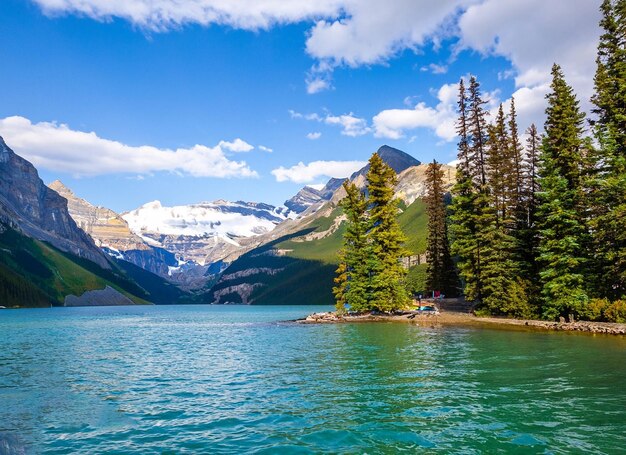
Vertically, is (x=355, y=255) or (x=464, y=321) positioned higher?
(x=355, y=255)

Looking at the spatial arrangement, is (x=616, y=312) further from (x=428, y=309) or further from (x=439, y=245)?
(x=439, y=245)

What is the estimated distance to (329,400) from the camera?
2486 centimetres

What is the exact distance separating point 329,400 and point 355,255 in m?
65.8

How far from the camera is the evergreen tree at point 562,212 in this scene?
61188 millimetres

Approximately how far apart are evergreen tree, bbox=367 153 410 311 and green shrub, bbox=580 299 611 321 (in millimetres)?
32233

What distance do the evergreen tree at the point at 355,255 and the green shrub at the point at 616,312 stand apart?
40.3m

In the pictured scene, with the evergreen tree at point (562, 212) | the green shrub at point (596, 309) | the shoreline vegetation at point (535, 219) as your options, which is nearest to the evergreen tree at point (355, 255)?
the shoreline vegetation at point (535, 219)

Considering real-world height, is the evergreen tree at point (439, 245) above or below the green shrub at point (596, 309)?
above

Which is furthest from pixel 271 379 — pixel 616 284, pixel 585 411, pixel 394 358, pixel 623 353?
pixel 616 284

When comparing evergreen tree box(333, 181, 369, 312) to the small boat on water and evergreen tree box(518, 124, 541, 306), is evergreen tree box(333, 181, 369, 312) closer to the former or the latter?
the small boat on water

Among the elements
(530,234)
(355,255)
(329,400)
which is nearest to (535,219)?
(530,234)

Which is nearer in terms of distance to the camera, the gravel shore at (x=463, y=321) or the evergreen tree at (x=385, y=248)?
the gravel shore at (x=463, y=321)

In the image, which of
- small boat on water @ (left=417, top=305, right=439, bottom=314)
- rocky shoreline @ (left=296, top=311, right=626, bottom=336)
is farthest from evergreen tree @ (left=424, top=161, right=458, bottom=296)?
rocky shoreline @ (left=296, top=311, right=626, bottom=336)

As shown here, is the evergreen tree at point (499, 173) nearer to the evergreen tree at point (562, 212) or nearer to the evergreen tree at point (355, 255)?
the evergreen tree at point (562, 212)
